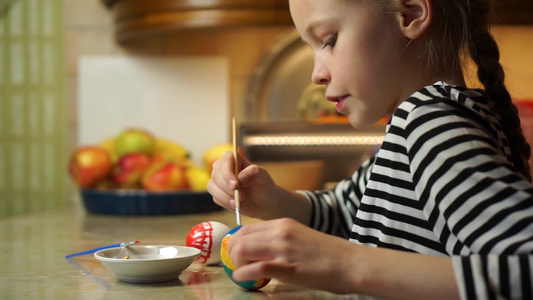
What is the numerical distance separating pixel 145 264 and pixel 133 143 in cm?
102

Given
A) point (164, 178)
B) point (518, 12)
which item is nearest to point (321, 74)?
point (164, 178)

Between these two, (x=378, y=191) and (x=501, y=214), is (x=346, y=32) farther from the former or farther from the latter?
(x=501, y=214)

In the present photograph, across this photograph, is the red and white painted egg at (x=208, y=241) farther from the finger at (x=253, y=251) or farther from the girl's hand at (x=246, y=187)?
the finger at (x=253, y=251)

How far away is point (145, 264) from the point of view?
2.51ft

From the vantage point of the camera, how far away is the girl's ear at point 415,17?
0.80m

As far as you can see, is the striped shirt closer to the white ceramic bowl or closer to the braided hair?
the braided hair

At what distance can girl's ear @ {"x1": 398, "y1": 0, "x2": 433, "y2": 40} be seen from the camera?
0.80m

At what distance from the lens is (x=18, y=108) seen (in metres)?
2.10

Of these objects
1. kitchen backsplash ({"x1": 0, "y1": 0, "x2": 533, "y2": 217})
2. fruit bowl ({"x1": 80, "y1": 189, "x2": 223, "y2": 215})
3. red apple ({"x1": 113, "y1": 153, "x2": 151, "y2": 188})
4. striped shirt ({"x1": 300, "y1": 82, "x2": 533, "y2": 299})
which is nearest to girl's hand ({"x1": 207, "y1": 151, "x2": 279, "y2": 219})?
striped shirt ({"x1": 300, "y1": 82, "x2": 533, "y2": 299})

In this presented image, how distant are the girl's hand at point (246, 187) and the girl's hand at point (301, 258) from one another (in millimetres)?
274

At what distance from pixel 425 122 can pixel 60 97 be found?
171cm

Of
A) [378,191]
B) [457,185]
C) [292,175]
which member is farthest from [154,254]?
[292,175]

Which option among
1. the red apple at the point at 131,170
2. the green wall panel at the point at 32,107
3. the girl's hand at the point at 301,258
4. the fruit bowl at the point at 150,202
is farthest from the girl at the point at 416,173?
the green wall panel at the point at 32,107

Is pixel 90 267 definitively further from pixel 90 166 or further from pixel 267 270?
pixel 90 166
